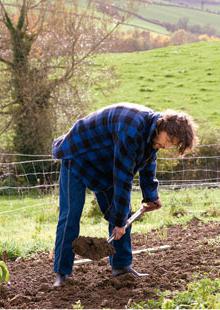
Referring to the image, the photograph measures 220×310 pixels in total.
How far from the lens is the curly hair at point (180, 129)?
18.4 ft

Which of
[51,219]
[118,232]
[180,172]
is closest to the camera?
[118,232]

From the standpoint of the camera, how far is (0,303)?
5.89 metres

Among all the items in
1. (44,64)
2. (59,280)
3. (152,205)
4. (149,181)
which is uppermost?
(44,64)

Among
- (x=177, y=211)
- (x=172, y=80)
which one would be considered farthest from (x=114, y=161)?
(x=172, y=80)

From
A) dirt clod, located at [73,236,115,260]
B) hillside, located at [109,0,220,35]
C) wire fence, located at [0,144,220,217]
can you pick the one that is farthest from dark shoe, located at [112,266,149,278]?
hillside, located at [109,0,220,35]

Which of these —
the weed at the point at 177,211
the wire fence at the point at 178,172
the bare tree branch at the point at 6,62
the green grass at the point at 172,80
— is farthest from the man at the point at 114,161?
the bare tree branch at the point at 6,62

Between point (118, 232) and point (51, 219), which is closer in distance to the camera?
point (118, 232)

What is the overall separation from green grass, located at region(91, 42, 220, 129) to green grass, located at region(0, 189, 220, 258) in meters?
6.97

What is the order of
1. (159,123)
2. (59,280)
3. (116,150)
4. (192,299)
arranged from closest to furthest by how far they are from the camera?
(192,299)
(159,123)
(116,150)
(59,280)

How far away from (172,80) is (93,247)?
23304mm

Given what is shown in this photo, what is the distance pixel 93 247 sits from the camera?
253 inches

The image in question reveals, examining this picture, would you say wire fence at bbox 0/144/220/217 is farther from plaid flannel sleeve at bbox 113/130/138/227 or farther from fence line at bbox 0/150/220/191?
plaid flannel sleeve at bbox 113/130/138/227

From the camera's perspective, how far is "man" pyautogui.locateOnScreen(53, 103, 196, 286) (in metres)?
5.72

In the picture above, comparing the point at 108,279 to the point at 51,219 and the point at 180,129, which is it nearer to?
the point at 180,129
